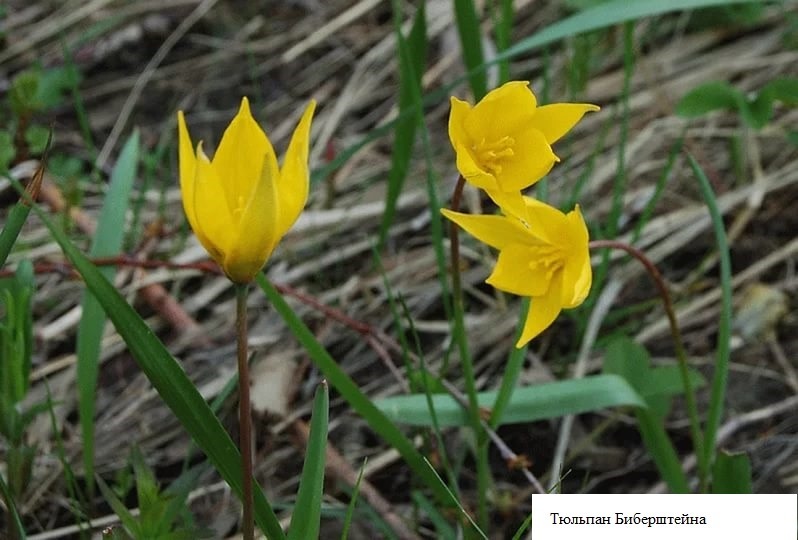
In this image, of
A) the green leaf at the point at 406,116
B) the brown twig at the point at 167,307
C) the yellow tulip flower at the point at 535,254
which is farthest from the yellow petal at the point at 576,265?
the brown twig at the point at 167,307

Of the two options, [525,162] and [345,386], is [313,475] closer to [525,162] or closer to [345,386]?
[345,386]

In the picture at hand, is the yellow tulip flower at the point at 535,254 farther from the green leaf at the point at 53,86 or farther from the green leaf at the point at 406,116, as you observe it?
the green leaf at the point at 53,86

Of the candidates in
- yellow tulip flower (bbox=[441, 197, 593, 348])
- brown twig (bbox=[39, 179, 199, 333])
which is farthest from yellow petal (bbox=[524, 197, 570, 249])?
brown twig (bbox=[39, 179, 199, 333])

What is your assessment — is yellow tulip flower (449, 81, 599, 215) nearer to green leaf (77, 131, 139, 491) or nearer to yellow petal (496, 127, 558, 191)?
yellow petal (496, 127, 558, 191)

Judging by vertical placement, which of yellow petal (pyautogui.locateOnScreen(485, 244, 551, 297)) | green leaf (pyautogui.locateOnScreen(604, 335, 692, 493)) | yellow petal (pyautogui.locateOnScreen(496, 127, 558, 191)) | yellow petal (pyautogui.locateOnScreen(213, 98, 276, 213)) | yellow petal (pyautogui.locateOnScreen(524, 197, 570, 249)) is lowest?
green leaf (pyautogui.locateOnScreen(604, 335, 692, 493))

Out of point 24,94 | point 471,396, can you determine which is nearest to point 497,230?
point 471,396

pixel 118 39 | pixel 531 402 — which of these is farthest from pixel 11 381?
pixel 118 39
